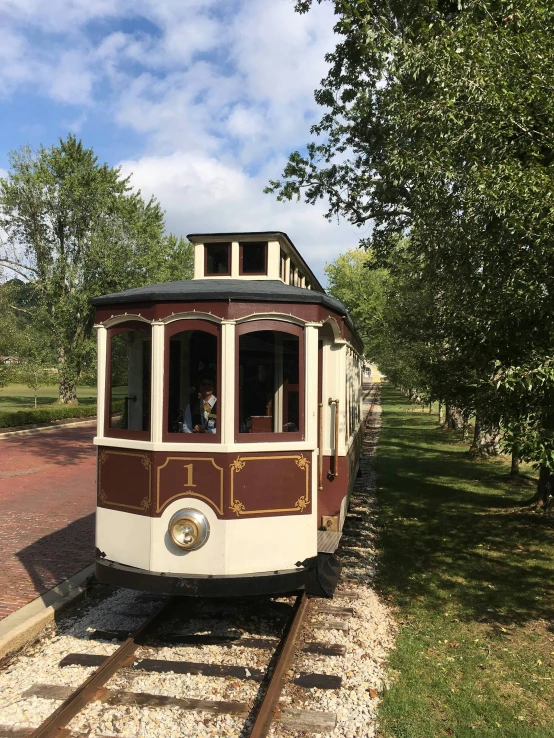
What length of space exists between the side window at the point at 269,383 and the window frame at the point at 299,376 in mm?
13

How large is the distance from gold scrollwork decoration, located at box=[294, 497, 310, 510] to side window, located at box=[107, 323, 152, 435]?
61.7 inches

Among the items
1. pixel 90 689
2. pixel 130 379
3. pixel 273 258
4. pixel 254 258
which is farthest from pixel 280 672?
pixel 254 258

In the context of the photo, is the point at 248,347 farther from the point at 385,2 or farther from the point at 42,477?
the point at 42,477

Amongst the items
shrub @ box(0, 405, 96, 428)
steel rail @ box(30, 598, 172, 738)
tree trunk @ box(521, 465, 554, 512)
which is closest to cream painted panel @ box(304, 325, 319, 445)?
steel rail @ box(30, 598, 172, 738)

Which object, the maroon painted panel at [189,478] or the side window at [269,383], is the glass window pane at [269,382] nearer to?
the side window at [269,383]

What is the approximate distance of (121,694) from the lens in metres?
4.45

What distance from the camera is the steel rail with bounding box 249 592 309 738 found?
12.8ft

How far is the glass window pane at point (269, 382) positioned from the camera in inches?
206

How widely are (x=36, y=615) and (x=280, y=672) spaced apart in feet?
9.06

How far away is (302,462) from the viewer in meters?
5.25

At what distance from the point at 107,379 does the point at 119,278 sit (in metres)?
26.3

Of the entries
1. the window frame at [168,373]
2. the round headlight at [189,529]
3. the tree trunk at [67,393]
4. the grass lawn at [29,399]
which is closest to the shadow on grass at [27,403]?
the grass lawn at [29,399]

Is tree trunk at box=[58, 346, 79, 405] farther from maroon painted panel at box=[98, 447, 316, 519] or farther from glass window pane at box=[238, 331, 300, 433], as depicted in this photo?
glass window pane at box=[238, 331, 300, 433]

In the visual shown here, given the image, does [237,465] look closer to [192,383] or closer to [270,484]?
[270,484]
